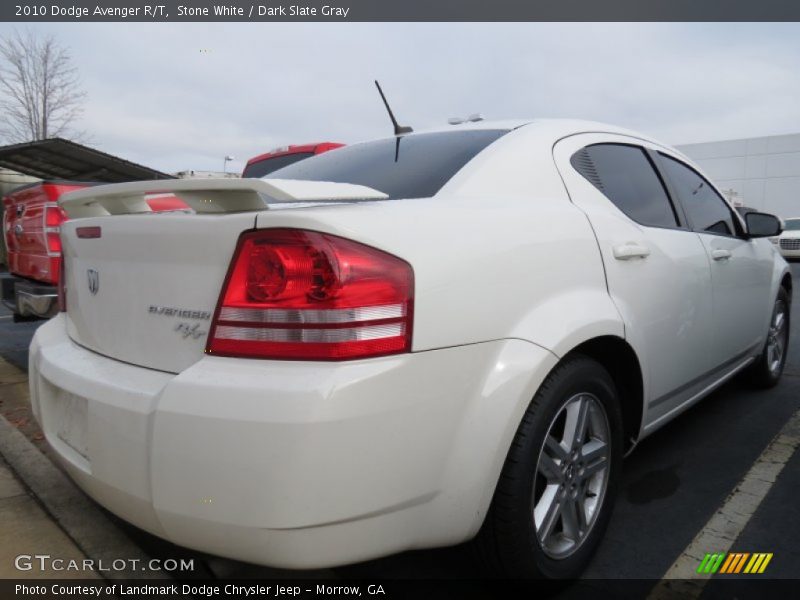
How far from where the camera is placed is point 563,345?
169 cm

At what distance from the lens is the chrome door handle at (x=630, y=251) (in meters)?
2.05

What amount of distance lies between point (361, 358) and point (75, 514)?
1.69m

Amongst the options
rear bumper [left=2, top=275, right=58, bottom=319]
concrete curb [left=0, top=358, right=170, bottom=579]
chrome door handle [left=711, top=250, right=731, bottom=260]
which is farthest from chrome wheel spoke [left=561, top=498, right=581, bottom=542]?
rear bumper [left=2, top=275, right=58, bottom=319]

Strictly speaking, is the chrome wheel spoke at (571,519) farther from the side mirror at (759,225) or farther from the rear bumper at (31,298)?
the rear bumper at (31,298)

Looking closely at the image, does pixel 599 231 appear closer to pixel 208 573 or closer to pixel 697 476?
pixel 697 476

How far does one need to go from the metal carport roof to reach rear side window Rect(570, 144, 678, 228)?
25.2ft

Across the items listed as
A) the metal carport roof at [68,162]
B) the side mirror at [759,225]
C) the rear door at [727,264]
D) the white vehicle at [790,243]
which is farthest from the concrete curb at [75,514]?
the white vehicle at [790,243]

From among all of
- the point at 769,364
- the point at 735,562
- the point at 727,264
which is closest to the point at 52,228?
the point at 727,264

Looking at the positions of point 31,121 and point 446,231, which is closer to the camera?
point 446,231

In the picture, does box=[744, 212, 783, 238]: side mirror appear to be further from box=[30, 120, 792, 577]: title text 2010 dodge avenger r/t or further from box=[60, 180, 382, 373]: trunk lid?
box=[60, 180, 382, 373]: trunk lid

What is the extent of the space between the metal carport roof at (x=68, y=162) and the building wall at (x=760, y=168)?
31592 millimetres

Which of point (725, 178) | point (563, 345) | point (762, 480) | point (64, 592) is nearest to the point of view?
point (563, 345)

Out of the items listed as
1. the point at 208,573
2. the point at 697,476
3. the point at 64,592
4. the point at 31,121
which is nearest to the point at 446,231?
the point at 208,573

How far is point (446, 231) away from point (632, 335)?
919 millimetres
